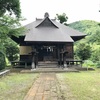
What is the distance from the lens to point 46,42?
56.6ft

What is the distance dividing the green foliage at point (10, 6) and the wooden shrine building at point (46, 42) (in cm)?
202

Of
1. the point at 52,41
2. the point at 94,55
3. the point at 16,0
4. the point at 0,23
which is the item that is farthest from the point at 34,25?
the point at 94,55

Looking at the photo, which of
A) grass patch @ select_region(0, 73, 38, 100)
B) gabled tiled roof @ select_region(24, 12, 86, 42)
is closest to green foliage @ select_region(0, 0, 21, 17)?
gabled tiled roof @ select_region(24, 12, 86, 42)

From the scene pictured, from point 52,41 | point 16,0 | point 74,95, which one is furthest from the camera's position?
point 16,0

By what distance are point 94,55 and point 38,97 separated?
2434cm

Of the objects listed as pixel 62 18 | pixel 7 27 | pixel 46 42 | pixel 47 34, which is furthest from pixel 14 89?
pixel 62 18

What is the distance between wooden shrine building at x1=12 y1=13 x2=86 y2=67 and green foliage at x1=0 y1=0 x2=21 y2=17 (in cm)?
202

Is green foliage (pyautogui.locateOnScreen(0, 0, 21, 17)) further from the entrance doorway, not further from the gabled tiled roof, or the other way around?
the entrance doorway

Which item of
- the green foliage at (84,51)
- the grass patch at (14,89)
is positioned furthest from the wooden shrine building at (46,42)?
the grass patch at (14,89)

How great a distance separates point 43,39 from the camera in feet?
56.9

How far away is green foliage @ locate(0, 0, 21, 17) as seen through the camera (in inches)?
725

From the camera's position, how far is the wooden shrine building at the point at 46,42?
56.3 ft

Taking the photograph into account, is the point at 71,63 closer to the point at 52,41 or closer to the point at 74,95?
the point at 52,41

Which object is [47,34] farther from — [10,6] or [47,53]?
[10,6]
